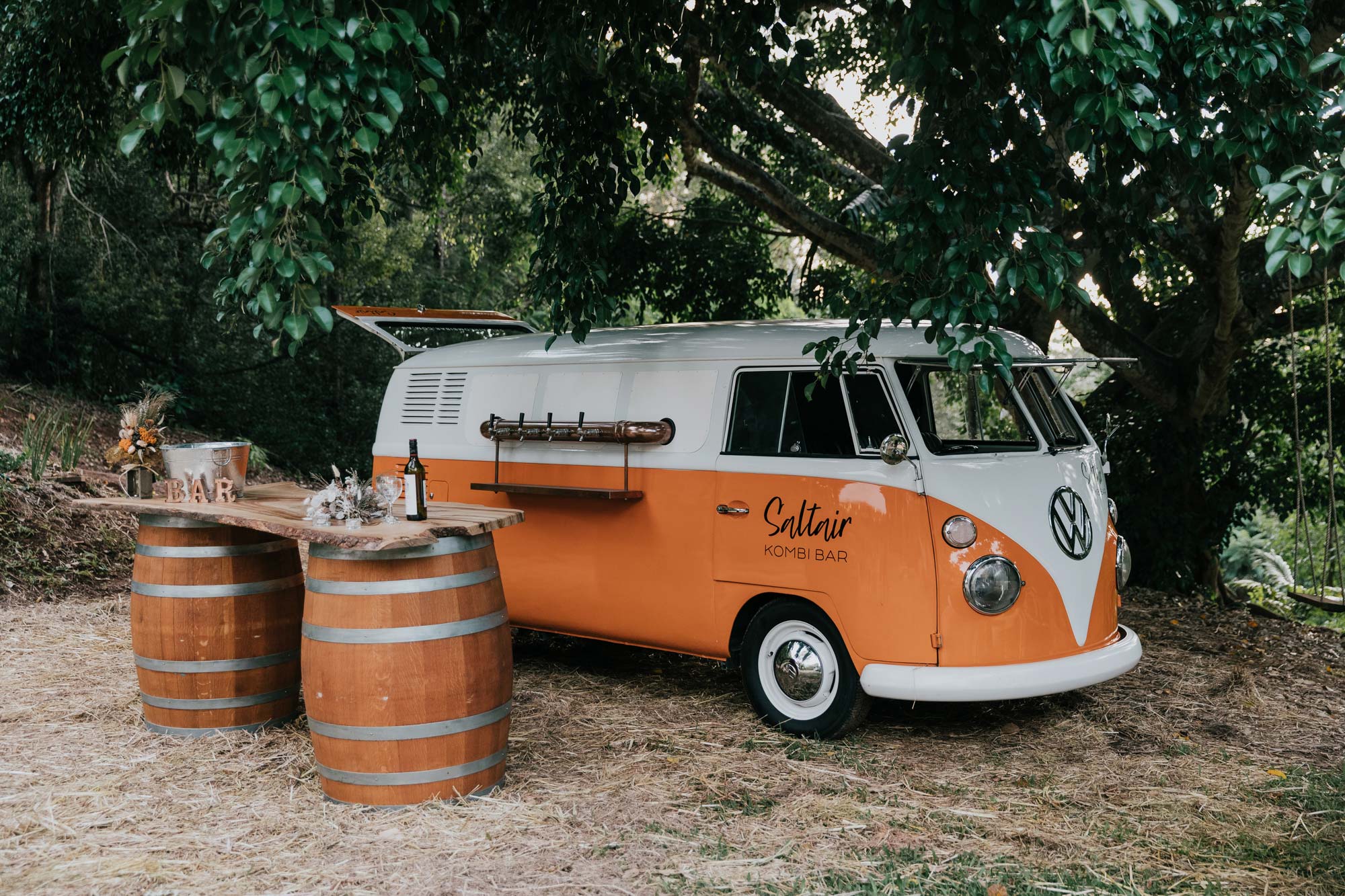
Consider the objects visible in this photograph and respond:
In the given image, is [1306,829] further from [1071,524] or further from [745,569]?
[745,569]

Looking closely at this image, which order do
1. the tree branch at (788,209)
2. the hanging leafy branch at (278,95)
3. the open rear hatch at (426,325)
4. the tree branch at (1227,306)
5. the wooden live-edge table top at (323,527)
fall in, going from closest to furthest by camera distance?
the hanging leafy branch at (278,95) → the wooden live-edge table top at (323,527) → the open rear hatch at (426,325) → the tree branch at (1227,306) → the tree branch at (788,209)

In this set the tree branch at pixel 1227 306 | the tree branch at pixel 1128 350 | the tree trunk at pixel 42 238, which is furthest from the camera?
the tree trunk at pixel 42 238

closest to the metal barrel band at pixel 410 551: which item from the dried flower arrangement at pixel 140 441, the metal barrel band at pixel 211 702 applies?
the metal barrel band at pixel 211 702

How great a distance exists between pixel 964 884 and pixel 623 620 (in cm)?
272

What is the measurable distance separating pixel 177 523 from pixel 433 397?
2.34 m

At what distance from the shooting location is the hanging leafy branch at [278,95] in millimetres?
3297

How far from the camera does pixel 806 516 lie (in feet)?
18.2

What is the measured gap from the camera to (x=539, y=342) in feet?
23.4

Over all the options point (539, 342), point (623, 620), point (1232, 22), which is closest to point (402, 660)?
point (623, 620)

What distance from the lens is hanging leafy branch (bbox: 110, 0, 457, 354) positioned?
10.8ft

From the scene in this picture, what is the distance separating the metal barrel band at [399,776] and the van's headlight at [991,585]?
2.34m

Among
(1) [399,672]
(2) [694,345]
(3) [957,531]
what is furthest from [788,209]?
(1) [399,672]

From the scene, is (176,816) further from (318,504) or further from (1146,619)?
(1146,619)

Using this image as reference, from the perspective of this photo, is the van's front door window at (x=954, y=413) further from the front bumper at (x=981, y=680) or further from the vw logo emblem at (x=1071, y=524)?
the front bumper at (x=981, y=680)
